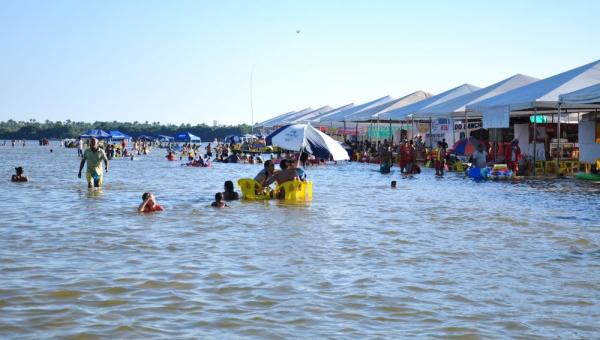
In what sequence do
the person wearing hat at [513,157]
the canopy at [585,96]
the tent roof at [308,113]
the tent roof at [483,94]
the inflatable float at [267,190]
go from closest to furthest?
the inflatable float at [267,190], the canopy at [585,96], the person wearing hat at [513,157], the tent roof at [483,94], the tent roof at [308,113]

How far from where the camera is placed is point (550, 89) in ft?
75.4

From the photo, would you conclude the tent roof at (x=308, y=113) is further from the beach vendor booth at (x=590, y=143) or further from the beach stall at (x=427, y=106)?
the beach vendor booth at (x=590, y=143)

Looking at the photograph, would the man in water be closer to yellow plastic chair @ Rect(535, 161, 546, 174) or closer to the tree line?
yellow plastic chair @ Rect(535, 161, 546, 174)

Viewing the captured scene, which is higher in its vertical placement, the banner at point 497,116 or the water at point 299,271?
the banner at point 497,116

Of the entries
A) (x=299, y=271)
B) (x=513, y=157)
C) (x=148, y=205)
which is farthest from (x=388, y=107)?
(x=299, y=271)

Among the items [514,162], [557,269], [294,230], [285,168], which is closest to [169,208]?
[285,168]

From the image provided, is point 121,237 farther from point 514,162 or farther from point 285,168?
point 514,162

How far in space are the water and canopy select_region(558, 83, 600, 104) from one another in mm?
3974

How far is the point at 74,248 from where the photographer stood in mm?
9578

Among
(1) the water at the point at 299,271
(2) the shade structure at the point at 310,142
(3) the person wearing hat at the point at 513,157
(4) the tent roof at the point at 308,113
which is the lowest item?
(1) the water at the point at 299,271

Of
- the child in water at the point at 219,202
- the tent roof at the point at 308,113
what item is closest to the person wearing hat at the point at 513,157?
the child in water at the point at 219,202

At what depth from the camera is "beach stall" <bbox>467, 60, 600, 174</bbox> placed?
22812 millimetres

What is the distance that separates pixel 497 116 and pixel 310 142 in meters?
9.34

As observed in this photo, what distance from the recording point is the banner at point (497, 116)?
24.3m
